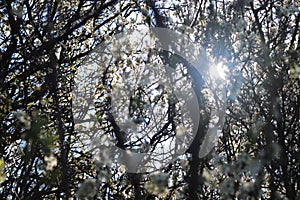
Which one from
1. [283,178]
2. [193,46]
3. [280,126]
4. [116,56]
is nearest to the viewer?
[283,178]

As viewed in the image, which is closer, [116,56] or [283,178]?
[283,178]

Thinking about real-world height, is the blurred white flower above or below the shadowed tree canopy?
below

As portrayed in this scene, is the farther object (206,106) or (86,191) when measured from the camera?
(206,106)

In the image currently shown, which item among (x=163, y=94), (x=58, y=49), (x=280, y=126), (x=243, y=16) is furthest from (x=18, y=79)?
(x=280, y=126)

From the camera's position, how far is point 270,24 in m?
5.52

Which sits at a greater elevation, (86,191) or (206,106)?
(206,106)

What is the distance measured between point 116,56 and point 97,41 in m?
1.88

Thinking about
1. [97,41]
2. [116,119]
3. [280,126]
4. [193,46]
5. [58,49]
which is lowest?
[280,126]

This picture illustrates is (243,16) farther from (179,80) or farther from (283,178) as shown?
(283,178)

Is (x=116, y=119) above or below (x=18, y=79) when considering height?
below

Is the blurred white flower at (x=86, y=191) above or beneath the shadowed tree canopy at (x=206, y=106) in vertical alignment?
beneath

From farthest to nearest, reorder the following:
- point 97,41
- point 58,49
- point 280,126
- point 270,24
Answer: point 97,41 → point 58,49 → point 270,24 → point 280,126

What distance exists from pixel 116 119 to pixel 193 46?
50.9 inches

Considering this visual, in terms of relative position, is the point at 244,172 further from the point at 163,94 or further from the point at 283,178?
the point at 163,94
